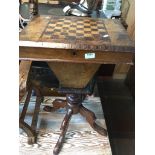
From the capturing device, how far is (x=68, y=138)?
65.1 inches

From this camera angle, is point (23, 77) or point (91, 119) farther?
point (91, 119)

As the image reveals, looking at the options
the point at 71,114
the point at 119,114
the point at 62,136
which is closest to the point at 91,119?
the point at 71,114

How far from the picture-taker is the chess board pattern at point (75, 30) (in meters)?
1.21

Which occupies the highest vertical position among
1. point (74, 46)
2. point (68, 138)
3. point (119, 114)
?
point (74, 46)

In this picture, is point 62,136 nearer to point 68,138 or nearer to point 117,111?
point 68,138

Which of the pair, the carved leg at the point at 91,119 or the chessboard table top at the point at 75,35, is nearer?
Result: the chessboard table top at the point at 75,35

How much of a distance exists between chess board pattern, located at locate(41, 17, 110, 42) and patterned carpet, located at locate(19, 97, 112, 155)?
2.54 ft

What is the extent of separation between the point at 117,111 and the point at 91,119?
24.1 inches

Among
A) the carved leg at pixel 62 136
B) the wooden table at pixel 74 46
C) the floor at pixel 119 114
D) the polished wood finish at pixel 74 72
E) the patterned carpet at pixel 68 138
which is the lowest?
the floor at pixel 119 114

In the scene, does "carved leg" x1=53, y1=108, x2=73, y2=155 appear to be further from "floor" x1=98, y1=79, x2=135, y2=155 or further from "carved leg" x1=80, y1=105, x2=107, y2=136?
"floor" x1=98, y1=79, x2=135, y2=155

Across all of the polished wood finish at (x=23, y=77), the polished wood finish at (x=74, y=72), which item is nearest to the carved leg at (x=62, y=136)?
the polished wood finish at (x=74, y=72)

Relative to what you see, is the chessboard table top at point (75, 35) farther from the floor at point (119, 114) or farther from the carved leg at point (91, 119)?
the floor at point (119, 114)

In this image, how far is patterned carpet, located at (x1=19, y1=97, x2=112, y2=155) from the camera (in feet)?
5.09
